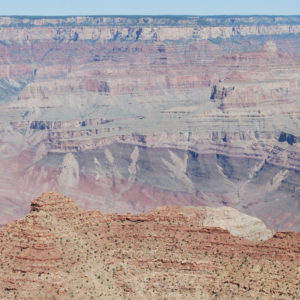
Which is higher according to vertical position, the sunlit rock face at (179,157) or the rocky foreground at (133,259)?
the sunlit rock face at (179,157)

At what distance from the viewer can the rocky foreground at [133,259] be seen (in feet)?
138

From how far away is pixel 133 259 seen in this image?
45.7 meters

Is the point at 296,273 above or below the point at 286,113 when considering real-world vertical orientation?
below

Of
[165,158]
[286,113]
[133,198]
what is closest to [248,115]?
[286,113]

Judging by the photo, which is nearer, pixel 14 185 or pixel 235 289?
pixel 235 289

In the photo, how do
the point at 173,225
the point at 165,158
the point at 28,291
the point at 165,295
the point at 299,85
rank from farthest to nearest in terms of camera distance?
the point at 299,85
the point at 165,158
the point at 173,225
the point at 165,295
the point at 28,291

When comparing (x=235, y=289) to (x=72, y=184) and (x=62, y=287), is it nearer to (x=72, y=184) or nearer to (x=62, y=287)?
(x=62, y=287)

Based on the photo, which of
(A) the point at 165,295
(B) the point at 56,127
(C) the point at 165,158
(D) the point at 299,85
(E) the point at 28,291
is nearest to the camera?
(E) the point at 28,291

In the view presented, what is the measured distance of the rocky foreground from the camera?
42125 mm

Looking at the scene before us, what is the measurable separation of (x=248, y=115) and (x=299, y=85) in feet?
122

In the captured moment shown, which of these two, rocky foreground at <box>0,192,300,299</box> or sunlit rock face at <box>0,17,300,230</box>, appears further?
sunlit rock face at <box>0,17,300,230</box>

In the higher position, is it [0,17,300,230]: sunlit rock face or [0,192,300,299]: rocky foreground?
[0,17,300,230]: sunlit rock face

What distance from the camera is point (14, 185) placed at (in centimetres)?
14612

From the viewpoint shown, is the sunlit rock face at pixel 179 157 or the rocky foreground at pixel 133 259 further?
the sunlit rock face at pixel 179 157
